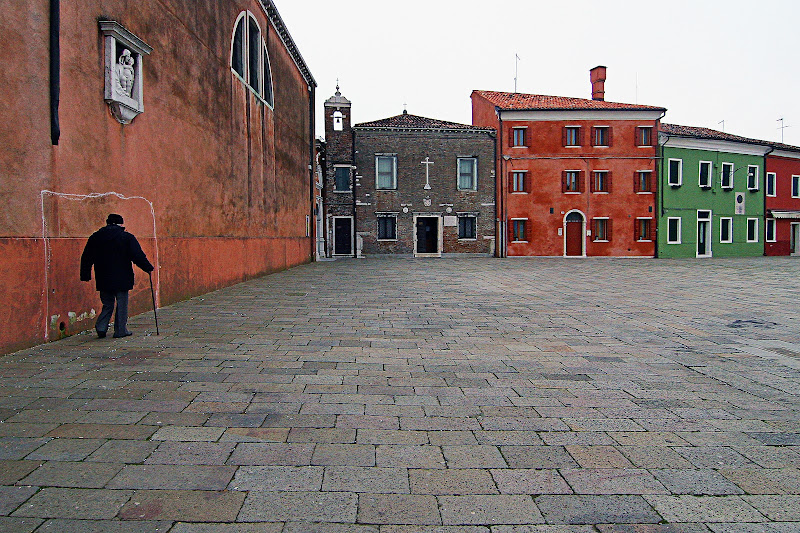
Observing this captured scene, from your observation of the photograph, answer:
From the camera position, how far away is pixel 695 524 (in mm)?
2484

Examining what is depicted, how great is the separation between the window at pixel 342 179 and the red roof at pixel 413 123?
2624mm

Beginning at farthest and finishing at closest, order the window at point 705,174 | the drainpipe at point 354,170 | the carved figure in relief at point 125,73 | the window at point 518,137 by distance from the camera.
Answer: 1. the window at point 705,174
2. the window at point 518,137
3. the drainpipe at point 354,170
4. the carved figure in relief at point 125,73

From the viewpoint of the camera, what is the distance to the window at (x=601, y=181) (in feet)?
105

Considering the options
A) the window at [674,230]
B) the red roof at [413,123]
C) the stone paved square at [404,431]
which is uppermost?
the red roof at [413,123]

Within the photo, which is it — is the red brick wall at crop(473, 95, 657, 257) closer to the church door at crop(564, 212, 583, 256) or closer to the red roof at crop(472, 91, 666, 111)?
the church door at crop(564, 212, 583, 256)

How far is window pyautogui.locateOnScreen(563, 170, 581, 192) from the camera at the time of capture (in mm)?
32156

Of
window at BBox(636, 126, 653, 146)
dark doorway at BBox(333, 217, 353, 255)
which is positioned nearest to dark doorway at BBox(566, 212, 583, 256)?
window at BBox(636, 126, 653, 146)

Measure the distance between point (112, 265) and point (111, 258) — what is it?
0.08 metres

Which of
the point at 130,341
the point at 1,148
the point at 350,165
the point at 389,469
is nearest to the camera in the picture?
the point at 389,469

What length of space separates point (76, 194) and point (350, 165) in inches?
991

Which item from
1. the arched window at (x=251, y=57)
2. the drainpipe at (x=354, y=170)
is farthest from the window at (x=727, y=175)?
the arched window at (x=251, y=57)

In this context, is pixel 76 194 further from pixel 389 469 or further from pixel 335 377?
pixel 389 469

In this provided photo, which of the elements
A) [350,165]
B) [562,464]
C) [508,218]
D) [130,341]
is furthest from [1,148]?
[508,218]

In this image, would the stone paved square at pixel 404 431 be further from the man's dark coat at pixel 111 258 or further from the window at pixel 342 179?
the window at pixel 342 179
